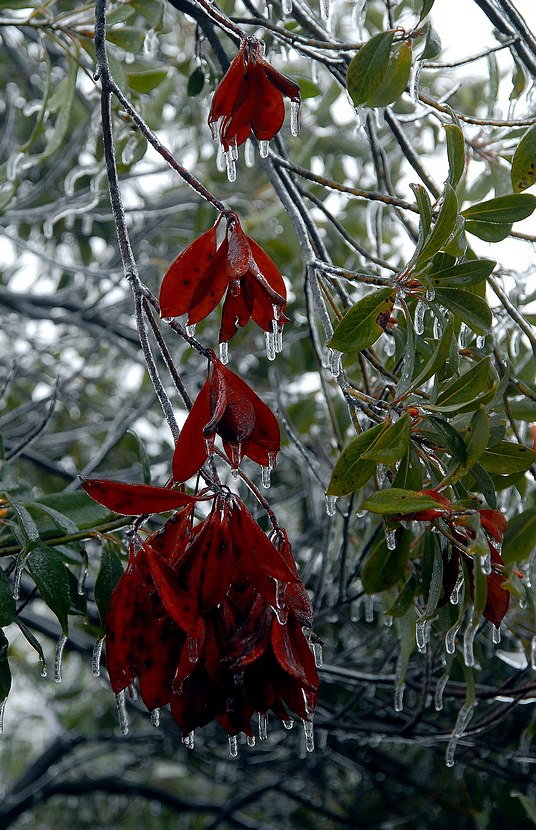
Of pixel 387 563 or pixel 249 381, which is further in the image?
pixel 249 381

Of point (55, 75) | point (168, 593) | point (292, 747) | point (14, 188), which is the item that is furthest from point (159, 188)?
point (168, 593)

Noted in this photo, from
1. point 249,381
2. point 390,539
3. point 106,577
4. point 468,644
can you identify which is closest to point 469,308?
point 390,539

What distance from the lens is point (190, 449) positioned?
79cm

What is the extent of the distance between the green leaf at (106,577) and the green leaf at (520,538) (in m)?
0.46

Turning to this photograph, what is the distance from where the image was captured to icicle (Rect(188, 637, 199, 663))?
2.42 ft

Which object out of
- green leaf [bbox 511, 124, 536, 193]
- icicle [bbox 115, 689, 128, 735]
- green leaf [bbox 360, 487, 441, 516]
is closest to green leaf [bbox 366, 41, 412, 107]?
green leaf [bbox 511, 124, 536, 193]

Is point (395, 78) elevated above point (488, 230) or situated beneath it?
elevated above

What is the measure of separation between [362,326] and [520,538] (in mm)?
272

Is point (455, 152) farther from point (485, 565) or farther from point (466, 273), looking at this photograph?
point (485, 565)

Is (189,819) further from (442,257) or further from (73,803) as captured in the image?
(442,257)

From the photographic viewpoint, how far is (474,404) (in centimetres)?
84

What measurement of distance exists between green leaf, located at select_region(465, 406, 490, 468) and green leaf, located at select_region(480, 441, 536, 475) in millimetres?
97

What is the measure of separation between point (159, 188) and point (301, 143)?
69 cm

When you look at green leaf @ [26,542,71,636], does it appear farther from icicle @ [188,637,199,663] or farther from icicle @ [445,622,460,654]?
icicle @ [445,622,460,654]
